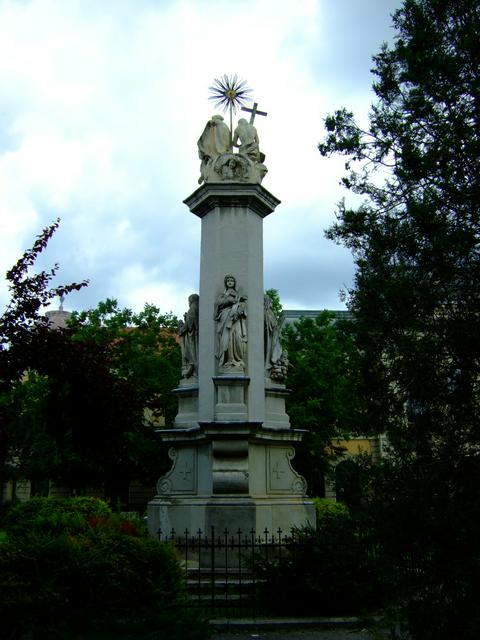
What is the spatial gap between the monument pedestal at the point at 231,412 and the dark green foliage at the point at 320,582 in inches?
86.9

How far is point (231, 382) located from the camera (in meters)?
11.8

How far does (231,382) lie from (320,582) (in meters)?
4.19

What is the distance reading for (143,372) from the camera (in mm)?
27531

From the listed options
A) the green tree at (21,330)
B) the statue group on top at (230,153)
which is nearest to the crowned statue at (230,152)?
the statue group on top at (230,153)

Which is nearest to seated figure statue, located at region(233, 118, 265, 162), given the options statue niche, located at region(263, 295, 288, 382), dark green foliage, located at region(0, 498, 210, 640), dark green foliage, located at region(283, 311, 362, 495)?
statue niche, located at region(263, 295, 288, 382)

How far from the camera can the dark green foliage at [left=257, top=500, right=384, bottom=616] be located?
27.4ft

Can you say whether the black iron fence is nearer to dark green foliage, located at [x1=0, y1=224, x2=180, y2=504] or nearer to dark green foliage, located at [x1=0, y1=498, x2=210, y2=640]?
dark green foliage, located at [x1=0, y1=498, x2=210, y2=640]

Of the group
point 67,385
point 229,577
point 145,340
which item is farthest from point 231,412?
point 145,340

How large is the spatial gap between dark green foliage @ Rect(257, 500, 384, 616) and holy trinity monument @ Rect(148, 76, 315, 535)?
7.15ft

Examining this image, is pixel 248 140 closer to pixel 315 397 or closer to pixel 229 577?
pixel 229 577

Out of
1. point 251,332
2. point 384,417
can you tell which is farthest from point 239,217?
point 384,417

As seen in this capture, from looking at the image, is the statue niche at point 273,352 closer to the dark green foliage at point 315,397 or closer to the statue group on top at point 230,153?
the statue group on top at point 230,153

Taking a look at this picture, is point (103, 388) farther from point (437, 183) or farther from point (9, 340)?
point (437, 183)

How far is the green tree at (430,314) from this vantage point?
4.63 meters
